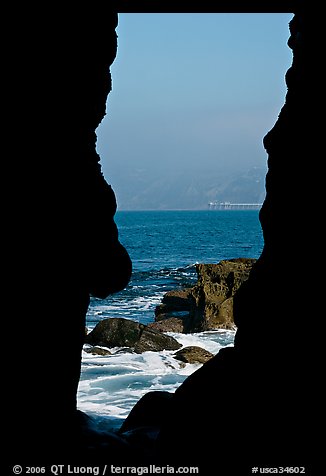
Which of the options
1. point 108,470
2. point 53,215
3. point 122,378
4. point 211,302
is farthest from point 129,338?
point 53,215

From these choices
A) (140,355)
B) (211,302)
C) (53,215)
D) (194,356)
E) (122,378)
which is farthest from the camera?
(211,302)

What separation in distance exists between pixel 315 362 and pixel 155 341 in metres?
14.3

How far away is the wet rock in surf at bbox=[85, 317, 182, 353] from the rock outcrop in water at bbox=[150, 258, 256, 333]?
3.27 metres

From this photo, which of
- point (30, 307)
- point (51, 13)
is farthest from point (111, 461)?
point (51, 13)

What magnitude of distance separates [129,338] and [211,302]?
5036mm

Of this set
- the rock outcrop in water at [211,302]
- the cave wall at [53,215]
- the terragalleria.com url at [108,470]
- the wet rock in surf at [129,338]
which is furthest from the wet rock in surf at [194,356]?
the terragalleria.com url at [108,470]

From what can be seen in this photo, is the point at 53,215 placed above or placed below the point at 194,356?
above

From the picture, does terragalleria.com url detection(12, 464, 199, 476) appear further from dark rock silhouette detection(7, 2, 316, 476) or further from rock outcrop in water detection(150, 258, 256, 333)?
rock outcrop in water detection(150, 258, 256, 333)

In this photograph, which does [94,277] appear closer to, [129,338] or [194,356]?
[194,356]

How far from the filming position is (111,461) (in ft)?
19.4

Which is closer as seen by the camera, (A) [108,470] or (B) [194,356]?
(A) [108,470]

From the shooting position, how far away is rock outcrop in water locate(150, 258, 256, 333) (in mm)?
22844

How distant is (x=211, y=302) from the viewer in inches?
919

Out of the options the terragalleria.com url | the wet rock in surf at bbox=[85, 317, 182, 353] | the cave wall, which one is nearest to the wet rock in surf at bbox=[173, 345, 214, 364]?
the wet rock in surf at bbox=[85, 317, 182, 353]
